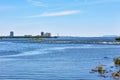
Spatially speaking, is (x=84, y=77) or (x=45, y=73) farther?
(x=45, y=73)

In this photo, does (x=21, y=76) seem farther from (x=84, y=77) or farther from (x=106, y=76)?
(x=106, y=76)

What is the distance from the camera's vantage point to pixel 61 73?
47375mm

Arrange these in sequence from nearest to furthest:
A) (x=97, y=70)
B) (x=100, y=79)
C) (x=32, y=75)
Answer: (x=100, y=79), (x=32, y=75), (x=97, y=70)

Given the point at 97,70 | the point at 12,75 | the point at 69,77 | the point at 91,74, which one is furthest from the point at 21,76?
the point at 97,70

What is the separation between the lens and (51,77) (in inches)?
1708

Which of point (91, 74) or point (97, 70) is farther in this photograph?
point (97, 70)

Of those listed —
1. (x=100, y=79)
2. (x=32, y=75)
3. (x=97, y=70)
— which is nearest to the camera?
(x=100, y=79)

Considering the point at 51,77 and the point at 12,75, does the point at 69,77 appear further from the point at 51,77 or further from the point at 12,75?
the point at 12,75

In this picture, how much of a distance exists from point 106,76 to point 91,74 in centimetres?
230

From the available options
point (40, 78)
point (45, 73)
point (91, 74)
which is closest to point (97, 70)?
point (91, 74)

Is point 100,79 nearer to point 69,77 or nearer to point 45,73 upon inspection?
point 69,77

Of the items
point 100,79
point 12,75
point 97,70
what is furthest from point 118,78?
point 12,75

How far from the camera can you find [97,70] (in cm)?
5131

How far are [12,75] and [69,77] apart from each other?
270 inches
